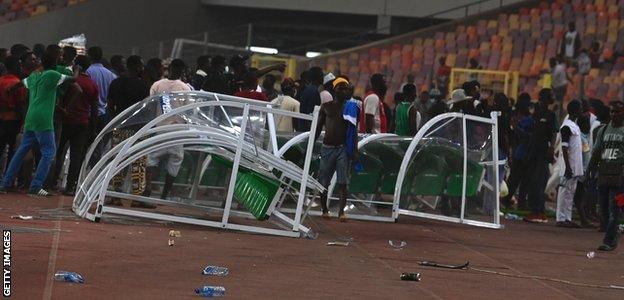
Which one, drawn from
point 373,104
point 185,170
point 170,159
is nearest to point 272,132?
point 185,170

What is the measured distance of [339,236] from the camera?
53.2 ft

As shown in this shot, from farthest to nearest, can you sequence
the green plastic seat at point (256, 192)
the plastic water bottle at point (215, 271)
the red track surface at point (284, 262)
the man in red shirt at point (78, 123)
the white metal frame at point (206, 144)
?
the man in red shirt at point (78, 123), the green plastic seat at point (256, 192), the white metal frame at point (206, 144), the plastic water bottle at point (215, 271), the red track surface at point (284, 262)

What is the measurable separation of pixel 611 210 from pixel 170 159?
489cm

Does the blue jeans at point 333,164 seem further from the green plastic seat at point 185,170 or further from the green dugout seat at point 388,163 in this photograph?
the green plastic seat at point 185,170

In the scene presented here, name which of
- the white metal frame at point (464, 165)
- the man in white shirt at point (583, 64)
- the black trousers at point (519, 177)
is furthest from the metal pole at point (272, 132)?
the man in white shirt at point (583, 64)

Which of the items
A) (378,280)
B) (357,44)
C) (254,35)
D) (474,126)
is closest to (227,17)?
(254,35)

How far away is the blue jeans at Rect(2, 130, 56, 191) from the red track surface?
0.72m

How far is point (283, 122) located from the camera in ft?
69.5

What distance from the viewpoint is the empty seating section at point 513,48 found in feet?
116

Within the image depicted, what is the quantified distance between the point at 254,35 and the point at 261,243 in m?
29.4

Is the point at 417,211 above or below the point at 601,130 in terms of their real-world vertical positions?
below

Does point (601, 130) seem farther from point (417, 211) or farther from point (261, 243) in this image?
point (261, 243)

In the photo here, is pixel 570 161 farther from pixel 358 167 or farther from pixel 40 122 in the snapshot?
pixel 40 122

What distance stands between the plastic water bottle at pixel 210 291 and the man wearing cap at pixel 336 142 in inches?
287
